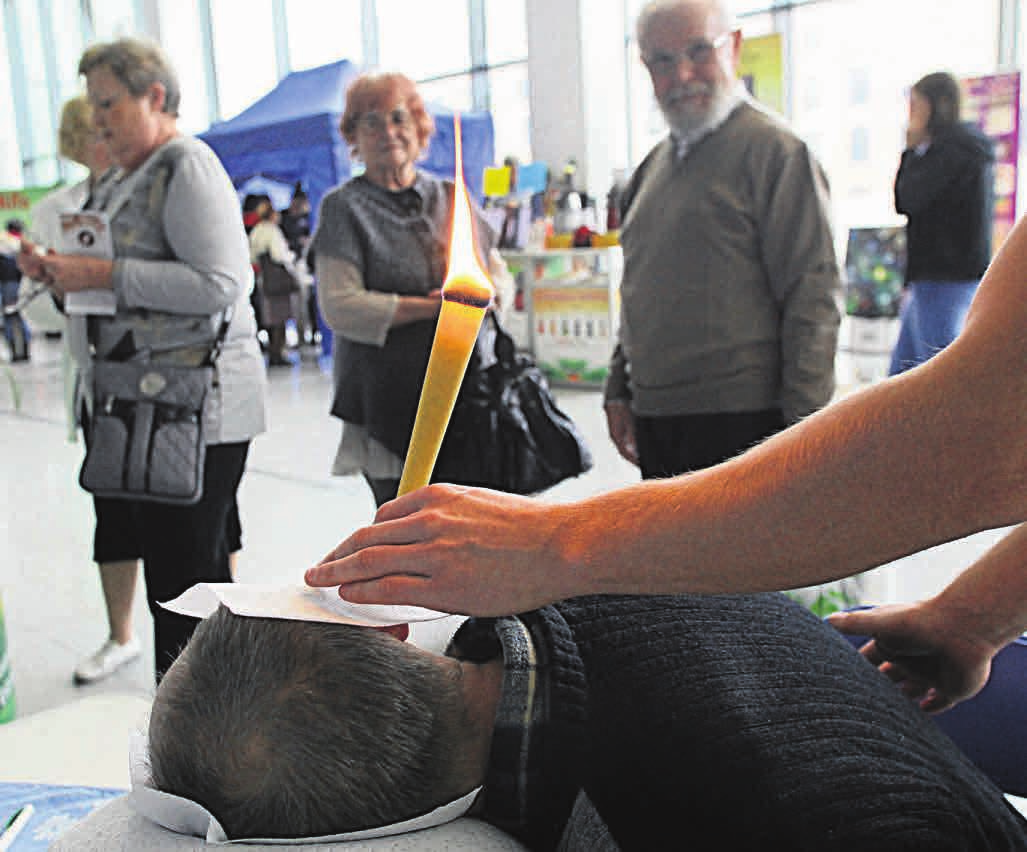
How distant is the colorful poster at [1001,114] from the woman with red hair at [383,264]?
213 inches

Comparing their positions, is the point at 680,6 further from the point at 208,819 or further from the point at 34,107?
the point at 34,107

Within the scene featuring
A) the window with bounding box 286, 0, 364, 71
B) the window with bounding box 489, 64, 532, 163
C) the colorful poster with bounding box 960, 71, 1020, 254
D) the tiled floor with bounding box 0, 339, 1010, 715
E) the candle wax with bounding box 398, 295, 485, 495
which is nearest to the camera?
the candle wax with bounding box 398, 295, 485, 495

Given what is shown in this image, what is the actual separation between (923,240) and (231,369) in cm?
343

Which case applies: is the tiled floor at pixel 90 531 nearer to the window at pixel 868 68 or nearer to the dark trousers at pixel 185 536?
the dark trousers at pixel 185 536

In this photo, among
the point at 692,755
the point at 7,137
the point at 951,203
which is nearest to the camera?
the point at 692,755

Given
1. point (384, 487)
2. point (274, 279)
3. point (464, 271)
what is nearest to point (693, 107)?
point (384, 487)

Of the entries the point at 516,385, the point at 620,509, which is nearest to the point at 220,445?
the point at 516,385

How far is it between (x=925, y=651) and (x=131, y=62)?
1.91m

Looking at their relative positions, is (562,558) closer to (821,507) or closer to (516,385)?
(821,507)

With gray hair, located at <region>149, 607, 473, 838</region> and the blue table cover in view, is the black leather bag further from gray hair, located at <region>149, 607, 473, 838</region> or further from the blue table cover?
gray hair, located at <region>149, 607, 473, 838</region>

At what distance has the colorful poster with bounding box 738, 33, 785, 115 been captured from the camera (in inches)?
307

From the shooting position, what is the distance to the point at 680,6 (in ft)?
7.07

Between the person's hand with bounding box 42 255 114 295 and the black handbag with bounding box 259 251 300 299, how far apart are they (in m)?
7.31

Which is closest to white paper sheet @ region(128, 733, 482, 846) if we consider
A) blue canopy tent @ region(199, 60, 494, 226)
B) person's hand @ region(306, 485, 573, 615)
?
person's hand @ region(306, 485, 573, 615)
